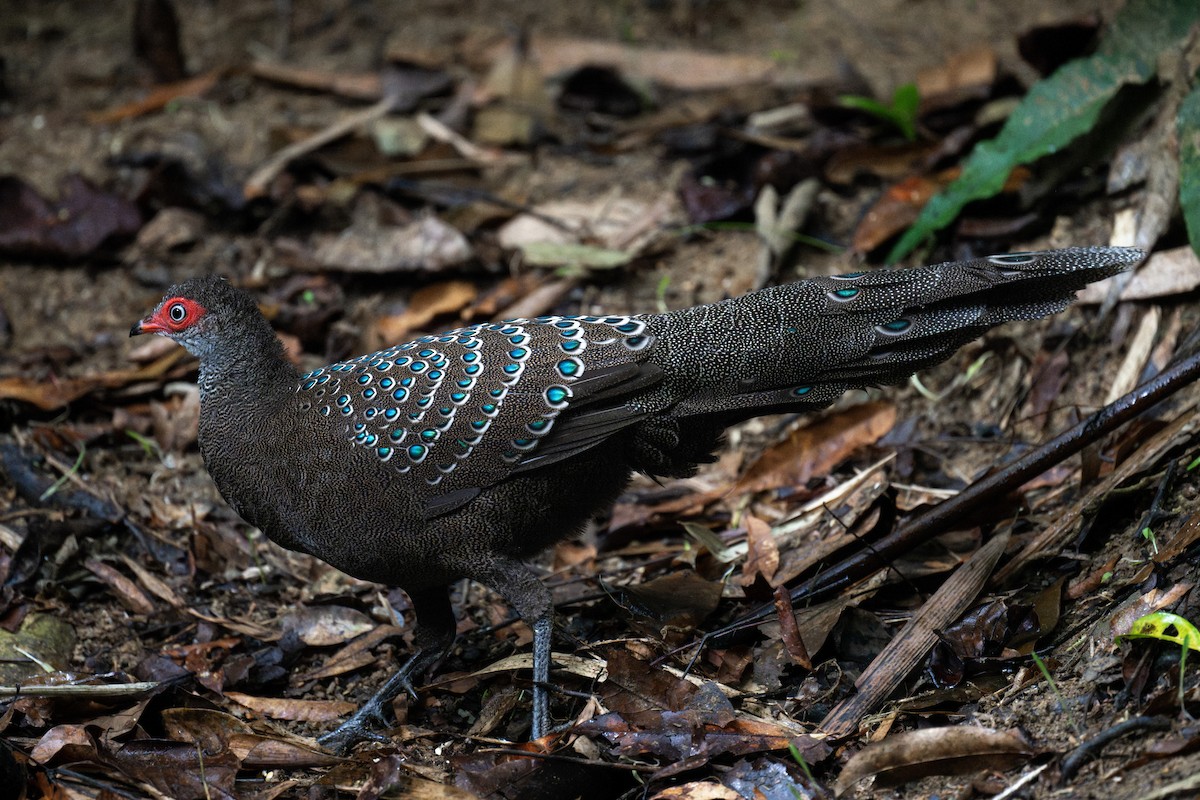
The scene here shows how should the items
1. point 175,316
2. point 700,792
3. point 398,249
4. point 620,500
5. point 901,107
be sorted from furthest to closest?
point 398,249 → point 901,107 → point 620,500 → point 175,316 → point 700,792

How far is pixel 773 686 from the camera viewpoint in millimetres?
4086

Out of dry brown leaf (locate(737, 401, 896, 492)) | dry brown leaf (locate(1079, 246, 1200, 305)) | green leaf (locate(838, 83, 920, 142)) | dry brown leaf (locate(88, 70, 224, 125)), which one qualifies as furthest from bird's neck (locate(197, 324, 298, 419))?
dry brown leaf (locate(88, 70, 224, 125))

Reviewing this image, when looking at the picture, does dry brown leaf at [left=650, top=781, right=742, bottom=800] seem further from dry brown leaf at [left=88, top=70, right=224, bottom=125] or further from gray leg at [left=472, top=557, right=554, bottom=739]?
dry brown leaf at [left=88, top=70, right=224, bottom=125]

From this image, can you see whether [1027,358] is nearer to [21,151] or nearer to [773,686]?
[773,686]

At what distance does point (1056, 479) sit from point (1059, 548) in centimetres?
65

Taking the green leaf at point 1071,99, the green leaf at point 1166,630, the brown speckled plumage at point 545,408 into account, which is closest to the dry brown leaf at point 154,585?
the brown speckled plumage at point 545,408

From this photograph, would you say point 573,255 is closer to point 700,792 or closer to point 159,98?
point 159,98

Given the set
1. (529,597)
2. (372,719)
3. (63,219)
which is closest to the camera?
(529,597)

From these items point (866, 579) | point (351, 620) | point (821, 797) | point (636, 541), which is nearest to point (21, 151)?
point (351, 620)

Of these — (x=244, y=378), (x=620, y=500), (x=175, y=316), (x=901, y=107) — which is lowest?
(x=620, y=500)

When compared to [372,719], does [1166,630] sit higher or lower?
higher

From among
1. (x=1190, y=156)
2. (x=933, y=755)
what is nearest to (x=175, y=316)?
(x=933, y=755)

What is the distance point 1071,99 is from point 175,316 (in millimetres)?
4023

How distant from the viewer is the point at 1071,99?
542 centimetres
